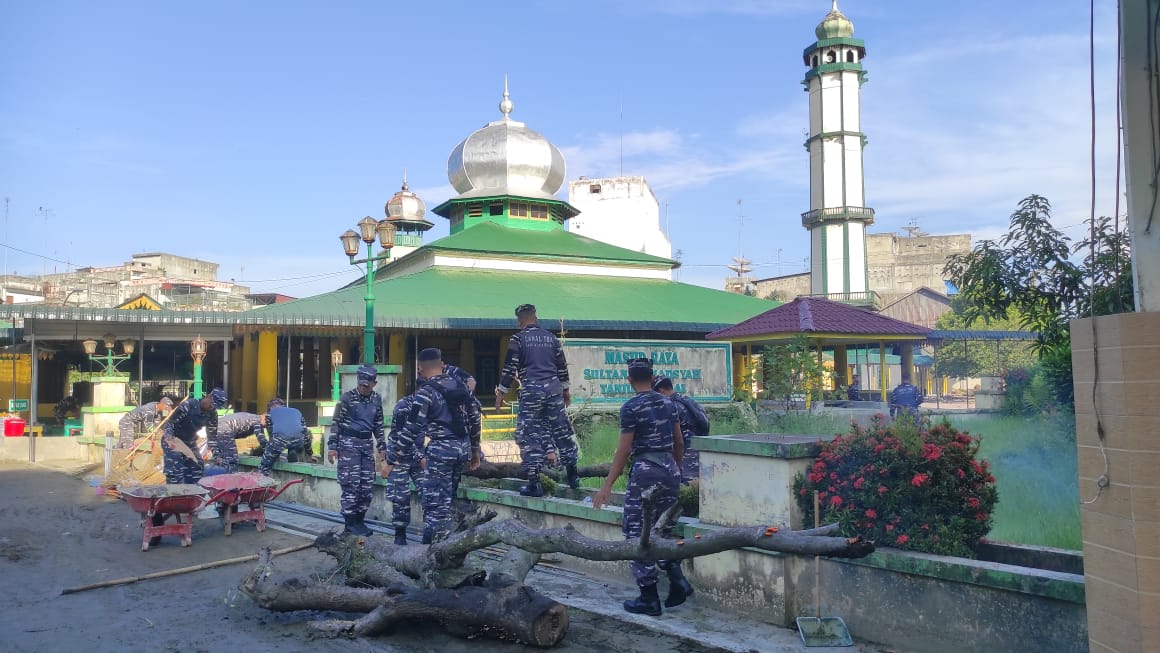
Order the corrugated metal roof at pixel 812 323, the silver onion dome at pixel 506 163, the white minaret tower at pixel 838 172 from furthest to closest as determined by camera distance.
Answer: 1. the white minaret tower at pixel 838 172
2. the silver onion dome at pixel 506 163
3. the corrugated metal roof at pixel 812 323

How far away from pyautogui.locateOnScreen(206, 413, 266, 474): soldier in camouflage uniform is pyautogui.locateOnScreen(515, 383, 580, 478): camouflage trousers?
598cm

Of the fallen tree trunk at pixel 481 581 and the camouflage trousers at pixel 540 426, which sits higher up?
the camouflage trousers at pixel 540 426

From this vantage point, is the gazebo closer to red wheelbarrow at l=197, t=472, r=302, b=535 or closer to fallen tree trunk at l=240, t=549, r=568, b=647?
red wheelbarrow at l=197, t=472, r=302, b=535

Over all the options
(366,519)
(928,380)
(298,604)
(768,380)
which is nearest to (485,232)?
(768,380)

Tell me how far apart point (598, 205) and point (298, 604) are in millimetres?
54742

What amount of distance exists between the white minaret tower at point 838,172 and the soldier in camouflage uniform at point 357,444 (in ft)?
123

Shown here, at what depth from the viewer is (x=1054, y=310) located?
8.99 m

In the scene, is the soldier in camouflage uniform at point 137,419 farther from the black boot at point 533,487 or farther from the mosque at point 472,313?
the black boot at point 533,487

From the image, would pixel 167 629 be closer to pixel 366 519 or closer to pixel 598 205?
pixel 366 519

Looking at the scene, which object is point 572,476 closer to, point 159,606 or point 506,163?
point 159,606

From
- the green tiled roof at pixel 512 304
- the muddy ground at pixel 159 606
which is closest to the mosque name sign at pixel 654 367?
the green tiled roof at pixel 512 304

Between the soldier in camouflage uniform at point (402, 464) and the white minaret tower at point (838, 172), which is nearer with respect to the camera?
the soldier in camouflage uniform at point (402, 464)

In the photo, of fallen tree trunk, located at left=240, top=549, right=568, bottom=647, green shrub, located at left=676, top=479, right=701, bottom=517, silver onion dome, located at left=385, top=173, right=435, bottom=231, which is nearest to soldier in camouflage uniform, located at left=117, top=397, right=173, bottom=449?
fallen tree trunk, located at left=240, top=549, right=568, bottom=647

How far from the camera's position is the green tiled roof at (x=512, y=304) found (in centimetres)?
1941
